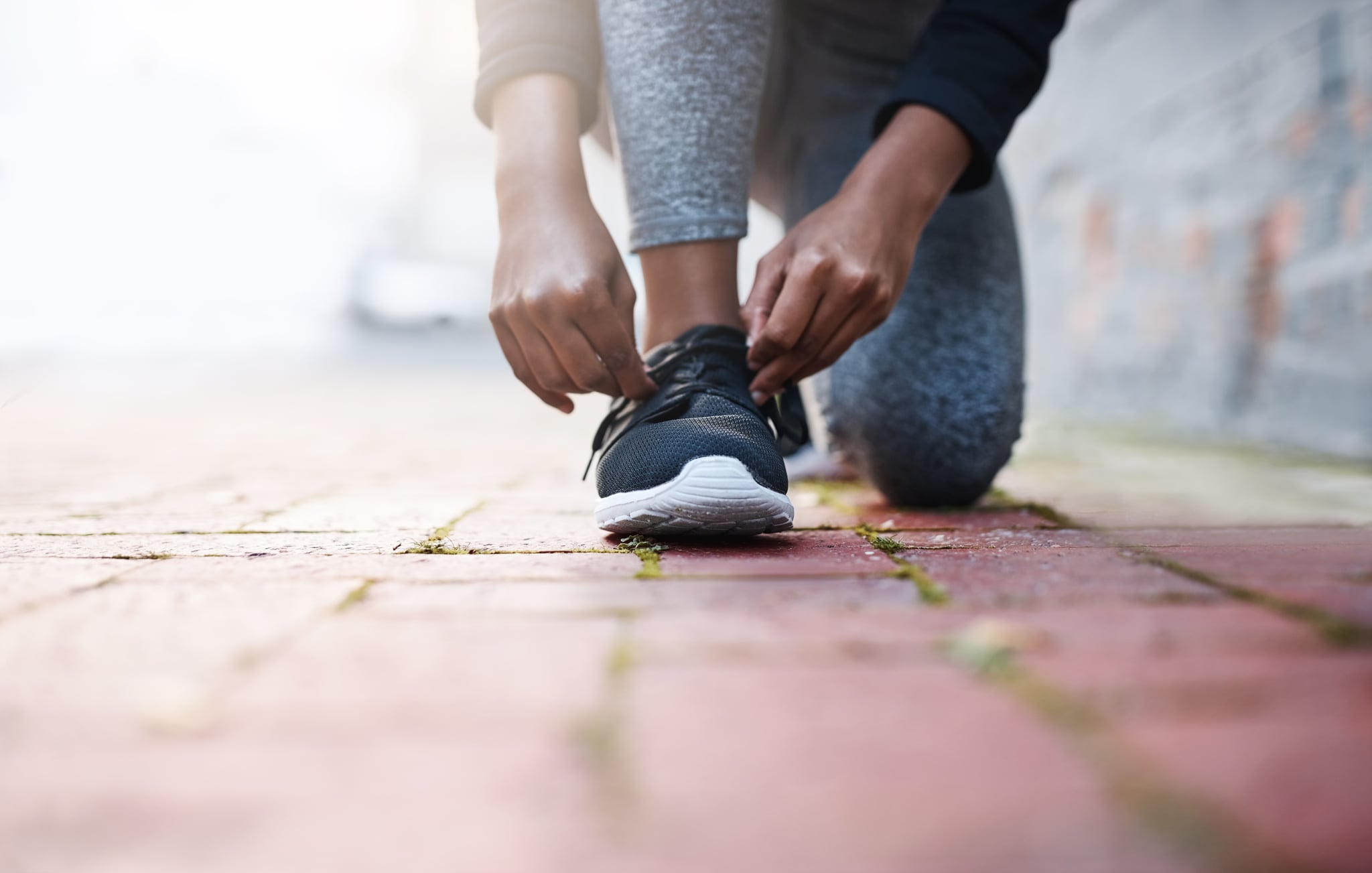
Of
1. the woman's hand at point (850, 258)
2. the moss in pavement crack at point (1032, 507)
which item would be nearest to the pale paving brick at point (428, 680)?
the woman's hand at point (850, 258)

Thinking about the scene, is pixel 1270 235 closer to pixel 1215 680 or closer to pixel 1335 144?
pixel 1335 144

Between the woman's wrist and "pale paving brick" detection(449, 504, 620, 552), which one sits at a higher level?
the woman's wrist

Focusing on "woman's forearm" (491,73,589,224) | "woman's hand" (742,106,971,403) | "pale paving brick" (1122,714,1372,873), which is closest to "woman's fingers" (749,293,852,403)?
"woman's hand" (742,106,971,403)

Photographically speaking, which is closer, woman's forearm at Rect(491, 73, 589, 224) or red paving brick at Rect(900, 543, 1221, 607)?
red paving brick at Rect(900, 543, 1221, 607)

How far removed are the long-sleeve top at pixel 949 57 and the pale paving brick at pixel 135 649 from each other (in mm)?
806

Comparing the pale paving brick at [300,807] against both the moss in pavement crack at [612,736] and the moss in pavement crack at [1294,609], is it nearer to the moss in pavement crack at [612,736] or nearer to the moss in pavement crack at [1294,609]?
the moss in pavement crack at [612,736]

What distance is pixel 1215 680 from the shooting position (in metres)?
0.64

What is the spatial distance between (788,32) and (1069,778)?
1625mm

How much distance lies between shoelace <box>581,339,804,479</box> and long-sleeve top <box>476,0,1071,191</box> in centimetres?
42

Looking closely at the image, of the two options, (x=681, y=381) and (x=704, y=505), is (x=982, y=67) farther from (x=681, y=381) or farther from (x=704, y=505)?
(x=704, y=505)

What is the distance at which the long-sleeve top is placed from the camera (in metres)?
1.34

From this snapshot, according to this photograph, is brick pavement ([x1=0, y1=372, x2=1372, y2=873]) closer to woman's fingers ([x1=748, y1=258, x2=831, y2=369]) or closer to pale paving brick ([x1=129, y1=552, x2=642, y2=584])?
pale paving brick ([x1=129, y1=552, x2=642, y2=584])

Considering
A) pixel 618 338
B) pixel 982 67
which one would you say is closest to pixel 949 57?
pixel 982 67

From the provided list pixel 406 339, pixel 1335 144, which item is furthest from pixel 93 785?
pixel 406 339
